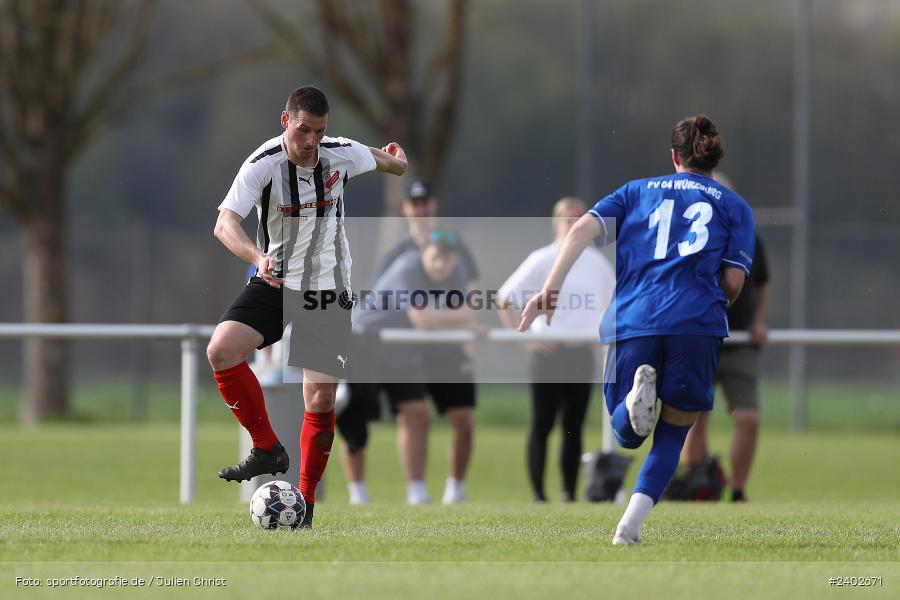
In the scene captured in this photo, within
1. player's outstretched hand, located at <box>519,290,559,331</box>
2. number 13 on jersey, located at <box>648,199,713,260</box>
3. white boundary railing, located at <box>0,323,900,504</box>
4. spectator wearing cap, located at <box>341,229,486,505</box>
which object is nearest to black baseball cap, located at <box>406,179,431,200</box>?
spectator wearing cap, located at <box>341,229,486,505</box>

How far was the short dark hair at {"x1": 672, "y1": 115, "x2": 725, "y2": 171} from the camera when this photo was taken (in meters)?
6.12

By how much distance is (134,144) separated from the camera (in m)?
32.8

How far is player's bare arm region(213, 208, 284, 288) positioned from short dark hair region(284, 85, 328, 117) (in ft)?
1.78

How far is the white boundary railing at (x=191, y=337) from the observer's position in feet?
30.2

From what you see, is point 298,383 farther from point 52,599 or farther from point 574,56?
point 574,56

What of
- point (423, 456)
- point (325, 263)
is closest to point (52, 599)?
point (325, 263)

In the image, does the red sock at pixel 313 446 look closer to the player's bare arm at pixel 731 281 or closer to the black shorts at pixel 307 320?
the black shorts at pixel 307 320

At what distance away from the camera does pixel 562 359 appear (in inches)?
411

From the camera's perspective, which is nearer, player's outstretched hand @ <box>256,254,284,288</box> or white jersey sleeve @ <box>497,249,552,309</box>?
player's outstretched hand @ <box>256,254,284,288</box>

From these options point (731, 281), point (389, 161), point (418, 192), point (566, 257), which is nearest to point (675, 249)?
point (731, 281)

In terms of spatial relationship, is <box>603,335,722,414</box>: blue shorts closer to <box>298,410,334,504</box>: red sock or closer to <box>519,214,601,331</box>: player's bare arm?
<box>519,214,601,331</box>: player's bare arm

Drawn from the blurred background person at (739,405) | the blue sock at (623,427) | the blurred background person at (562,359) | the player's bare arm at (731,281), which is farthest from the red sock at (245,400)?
the blurred background person at (739,405)

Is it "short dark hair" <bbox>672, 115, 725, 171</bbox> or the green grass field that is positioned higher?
"short dark hair" <bbox>672, 115, 725, 171</bbox>

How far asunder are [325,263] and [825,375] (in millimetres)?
19495
